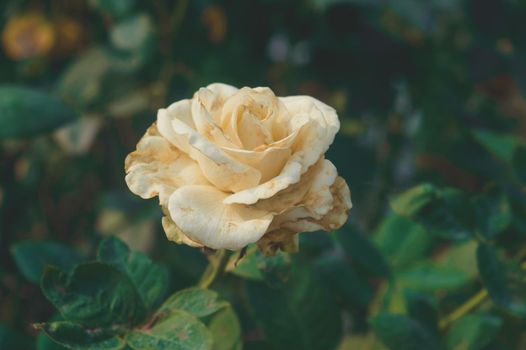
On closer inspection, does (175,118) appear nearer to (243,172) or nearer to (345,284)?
(243,172)

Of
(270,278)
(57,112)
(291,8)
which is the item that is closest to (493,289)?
(270,278)

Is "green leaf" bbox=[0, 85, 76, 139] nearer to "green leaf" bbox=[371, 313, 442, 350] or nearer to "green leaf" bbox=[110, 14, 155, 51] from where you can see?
"green leaf" bbox=[110, 14, 155, 51]

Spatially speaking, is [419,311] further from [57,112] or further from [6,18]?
[6,18]

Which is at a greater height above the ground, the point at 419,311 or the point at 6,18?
the point at 6,18

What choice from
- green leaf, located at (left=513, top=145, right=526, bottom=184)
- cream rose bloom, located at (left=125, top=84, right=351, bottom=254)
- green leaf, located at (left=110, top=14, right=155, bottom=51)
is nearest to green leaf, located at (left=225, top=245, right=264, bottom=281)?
cream rose bloom, located at (left=125, top=84, right=351, bottom=254)

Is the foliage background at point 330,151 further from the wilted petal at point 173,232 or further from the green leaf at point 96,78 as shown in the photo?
the wilted petal at point 173,232

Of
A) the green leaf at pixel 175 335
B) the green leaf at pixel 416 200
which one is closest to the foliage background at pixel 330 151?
the green leaf at pixel 416 200
